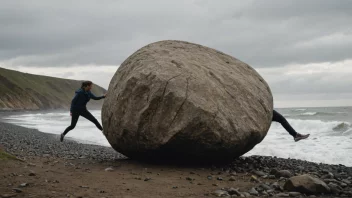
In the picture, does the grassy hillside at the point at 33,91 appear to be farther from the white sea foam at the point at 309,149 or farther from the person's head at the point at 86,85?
the person's head at the point at 86,85

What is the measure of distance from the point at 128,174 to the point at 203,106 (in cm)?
212

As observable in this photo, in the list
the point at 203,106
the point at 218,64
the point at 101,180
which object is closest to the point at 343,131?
the point at 218,64

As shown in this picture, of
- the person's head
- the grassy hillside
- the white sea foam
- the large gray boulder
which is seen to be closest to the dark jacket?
the person's head

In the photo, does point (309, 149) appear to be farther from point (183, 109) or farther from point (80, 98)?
point (80, 98)

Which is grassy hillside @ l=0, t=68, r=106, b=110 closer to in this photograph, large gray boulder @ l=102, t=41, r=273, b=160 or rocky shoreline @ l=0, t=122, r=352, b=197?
large gray boulder @ l=102, t=41, r=273, b=160

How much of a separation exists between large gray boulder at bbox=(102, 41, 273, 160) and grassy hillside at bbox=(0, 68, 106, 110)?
247ft

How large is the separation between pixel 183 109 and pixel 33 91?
106187mm

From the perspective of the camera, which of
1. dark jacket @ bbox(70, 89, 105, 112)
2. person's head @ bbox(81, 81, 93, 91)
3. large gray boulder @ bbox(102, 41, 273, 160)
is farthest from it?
dark jacket @ bbox(70, 89, 105, 112)

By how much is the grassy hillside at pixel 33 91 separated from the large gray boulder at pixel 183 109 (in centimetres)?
7530

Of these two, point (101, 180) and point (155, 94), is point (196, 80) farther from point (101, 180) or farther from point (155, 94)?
point (101, 180)

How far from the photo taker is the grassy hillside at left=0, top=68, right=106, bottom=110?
84.8 metres

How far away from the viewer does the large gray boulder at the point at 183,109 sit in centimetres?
762

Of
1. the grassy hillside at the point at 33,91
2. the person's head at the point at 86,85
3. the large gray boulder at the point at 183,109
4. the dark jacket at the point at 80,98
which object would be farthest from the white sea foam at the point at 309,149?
the grassy hillside at the point at 33,91

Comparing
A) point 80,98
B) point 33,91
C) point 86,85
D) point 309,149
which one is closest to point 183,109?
point 86,85
